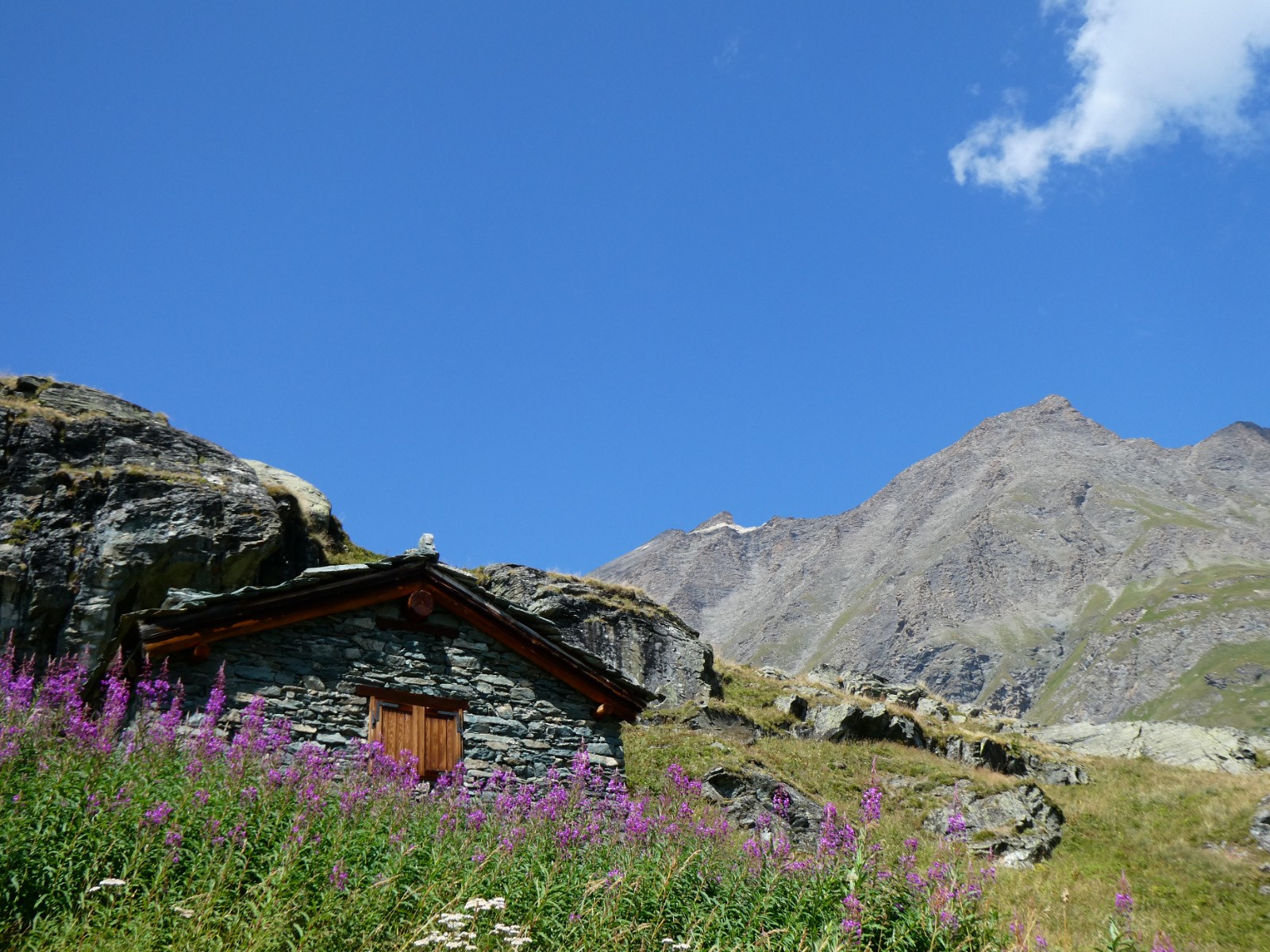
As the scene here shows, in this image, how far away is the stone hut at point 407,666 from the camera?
47.4 feet

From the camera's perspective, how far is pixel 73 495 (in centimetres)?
2400

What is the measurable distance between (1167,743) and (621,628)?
2297 centimetres

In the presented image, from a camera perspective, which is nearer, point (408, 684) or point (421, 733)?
point (421, 733)

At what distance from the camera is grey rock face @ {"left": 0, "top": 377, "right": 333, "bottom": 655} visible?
882 inches

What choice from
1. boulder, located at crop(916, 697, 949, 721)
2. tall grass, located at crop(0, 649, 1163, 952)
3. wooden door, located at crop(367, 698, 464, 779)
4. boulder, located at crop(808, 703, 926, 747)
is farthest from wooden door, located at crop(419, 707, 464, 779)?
boulder, located at crop(916, 697, 949, 721)

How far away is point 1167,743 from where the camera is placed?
38531mm

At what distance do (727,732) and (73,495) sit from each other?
1925 centimetres

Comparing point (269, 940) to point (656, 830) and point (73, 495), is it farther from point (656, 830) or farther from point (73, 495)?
point (73, 495)

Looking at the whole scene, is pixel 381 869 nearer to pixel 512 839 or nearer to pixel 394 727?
pixel 512 839

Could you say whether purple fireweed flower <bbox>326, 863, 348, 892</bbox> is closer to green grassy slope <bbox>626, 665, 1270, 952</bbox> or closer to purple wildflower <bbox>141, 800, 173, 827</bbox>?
purple wildflower <bbox>141, 800, 173, 827</bbox>

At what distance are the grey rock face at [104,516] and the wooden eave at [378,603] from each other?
9.60 metres

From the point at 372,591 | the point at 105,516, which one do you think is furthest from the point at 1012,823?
the point at 105,516

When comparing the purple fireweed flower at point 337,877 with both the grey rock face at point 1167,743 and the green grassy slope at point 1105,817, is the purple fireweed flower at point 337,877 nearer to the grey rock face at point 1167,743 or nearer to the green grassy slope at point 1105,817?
the green grassy slope at point 1105,817

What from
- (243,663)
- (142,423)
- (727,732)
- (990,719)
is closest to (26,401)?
(142,423)
